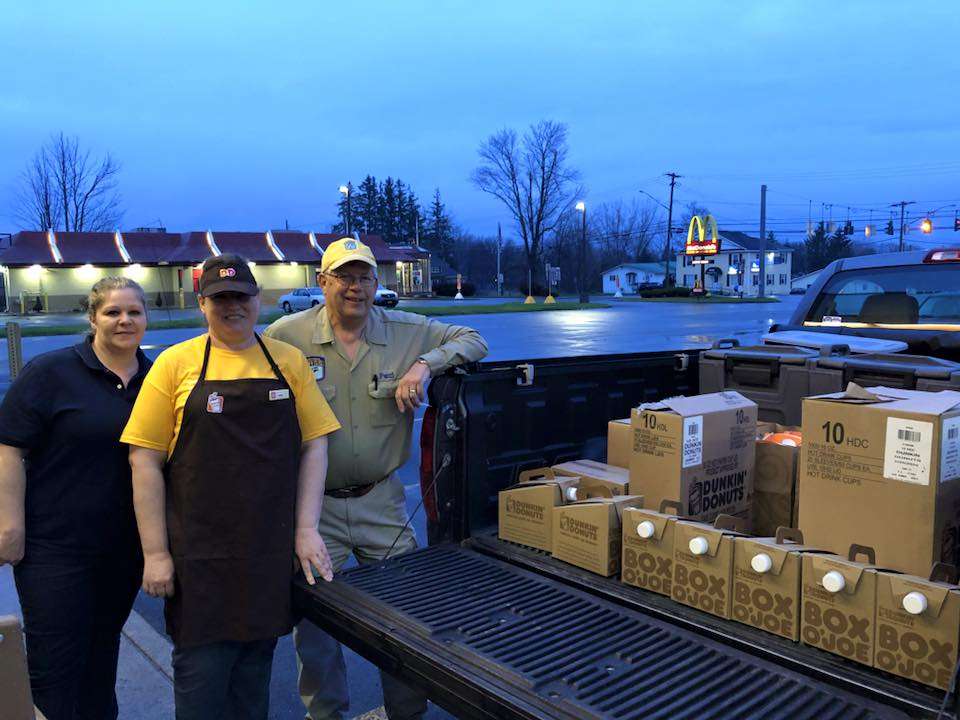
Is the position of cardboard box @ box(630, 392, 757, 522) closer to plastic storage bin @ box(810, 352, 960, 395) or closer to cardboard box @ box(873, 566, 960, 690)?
plastic storage bin @ box(810, 352, 960, 395)

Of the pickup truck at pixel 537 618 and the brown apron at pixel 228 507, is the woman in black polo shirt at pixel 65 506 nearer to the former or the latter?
the brown apron at pixel 228 507

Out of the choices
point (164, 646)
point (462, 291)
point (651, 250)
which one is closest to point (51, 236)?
point (462, 291)

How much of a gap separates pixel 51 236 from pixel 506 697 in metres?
48.5

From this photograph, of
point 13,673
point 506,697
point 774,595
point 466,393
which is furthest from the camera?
point 466,393

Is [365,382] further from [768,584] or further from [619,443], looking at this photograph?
[768,584]

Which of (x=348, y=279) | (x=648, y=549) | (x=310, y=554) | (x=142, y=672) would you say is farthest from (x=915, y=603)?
(x=142, y=672)

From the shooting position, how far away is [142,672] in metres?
3.90

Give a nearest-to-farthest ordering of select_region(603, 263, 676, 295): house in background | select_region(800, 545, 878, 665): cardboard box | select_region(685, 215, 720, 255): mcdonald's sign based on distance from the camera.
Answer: select_region(800, 545, 878, 665): cardboard box
select_region(685, 215, 720, 255): mcdonald's sign
select_region(603, 263, 676, 295): house in background

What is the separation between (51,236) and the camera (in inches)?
1726

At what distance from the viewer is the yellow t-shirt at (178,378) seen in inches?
102

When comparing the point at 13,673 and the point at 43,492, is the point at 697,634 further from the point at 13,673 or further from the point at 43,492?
the point at 43,492

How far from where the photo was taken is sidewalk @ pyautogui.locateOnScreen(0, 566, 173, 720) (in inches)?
142

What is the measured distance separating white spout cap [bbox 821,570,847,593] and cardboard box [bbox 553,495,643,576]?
0.75 metres

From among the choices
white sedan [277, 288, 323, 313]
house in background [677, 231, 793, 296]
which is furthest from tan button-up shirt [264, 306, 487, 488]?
house in background [677, 231, 793, 296]
